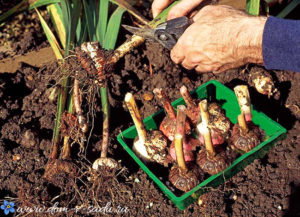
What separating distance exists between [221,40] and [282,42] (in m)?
0.28

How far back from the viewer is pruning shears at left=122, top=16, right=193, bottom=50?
1.71 m

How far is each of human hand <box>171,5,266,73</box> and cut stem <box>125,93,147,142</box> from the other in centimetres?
35

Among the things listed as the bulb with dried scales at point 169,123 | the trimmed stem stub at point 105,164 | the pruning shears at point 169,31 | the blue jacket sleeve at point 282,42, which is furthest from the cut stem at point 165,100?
the blue jacket sleeve at point 282,42

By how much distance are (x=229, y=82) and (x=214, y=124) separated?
538 millimetres

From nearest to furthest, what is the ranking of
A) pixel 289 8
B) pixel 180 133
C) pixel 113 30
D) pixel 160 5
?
pixel 180 133, pixel 160 5, pixel 113 30, pixel 289 8

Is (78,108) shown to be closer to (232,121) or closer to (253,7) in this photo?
(232,121)

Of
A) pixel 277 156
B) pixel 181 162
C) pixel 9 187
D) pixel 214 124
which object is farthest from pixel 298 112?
pixel 9 187

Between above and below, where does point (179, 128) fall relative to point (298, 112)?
above

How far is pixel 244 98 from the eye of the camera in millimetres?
1705

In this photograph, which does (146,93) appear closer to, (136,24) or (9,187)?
(136,24)

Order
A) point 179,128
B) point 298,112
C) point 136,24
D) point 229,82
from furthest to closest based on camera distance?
1. point 136,24
2. point 229,82
3. point 298,112
4. point 179,128

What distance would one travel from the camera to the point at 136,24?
246cm

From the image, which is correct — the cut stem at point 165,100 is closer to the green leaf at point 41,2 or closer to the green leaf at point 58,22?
the green leaf at point 58,22

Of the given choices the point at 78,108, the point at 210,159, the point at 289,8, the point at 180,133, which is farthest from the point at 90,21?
the point at 289,8
